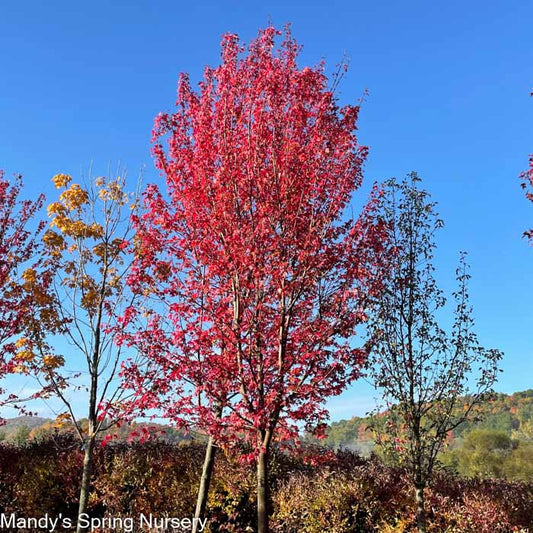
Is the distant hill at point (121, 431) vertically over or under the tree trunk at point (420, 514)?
over

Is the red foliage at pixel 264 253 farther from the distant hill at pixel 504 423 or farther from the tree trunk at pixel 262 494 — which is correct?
the distant hill at pixel 504 423

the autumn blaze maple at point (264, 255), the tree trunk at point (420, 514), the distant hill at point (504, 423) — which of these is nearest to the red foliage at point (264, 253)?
the autumn blaze maple at point (264, 255)

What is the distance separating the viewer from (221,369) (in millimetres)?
7805

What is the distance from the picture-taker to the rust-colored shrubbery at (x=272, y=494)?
10984mm

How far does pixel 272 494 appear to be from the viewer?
1298 cm

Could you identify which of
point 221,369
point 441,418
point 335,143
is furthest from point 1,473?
point 335,143

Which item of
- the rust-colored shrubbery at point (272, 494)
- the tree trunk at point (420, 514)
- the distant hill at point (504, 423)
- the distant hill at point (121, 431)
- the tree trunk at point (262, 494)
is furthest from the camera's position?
the distant hill at point (504, 423)

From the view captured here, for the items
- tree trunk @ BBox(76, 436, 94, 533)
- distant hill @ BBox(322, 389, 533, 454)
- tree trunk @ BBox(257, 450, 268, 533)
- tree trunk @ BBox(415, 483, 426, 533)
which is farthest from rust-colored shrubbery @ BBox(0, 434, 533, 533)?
distant hill @ BBox(322, 389, 533, 454)

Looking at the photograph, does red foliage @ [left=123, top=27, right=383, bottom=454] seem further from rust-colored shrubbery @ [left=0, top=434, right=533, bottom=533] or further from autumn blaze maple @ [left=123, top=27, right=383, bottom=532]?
rust-colored shrubbery @ [left=0, top=434, right=533, bottom=533]

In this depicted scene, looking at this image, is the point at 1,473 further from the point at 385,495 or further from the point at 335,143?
the point at 335,143

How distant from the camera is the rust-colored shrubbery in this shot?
11.0m

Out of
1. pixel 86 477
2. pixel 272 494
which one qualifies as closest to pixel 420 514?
pixel 272 494

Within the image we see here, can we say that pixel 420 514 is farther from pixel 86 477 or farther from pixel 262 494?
pixel 86 477

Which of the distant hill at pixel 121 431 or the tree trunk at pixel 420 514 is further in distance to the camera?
the distant hill at pixel 121 431
